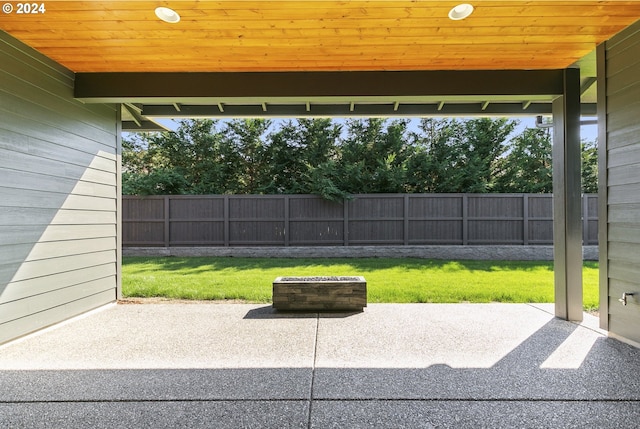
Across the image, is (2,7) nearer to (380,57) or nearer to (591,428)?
(380,57)

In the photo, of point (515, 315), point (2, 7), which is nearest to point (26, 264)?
point (2, 7)

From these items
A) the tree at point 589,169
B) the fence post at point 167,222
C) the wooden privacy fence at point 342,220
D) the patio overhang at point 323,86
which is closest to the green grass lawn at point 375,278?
the fence post at point 167,222

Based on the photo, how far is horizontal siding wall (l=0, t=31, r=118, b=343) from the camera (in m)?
3.31

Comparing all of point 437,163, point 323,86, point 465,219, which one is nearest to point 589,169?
point 437,163

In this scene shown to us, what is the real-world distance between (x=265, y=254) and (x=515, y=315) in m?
6.11

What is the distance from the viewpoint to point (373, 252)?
907cm

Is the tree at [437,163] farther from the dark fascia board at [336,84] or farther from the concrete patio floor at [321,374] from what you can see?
the concrete patio floor at [321,374]

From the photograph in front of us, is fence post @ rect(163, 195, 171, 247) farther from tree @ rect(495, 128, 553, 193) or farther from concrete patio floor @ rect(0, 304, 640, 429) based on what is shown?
tree @ rect(495, 128, 553, 193)

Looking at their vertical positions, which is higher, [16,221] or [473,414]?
[16,221]

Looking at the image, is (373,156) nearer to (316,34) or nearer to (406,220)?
(406,220)

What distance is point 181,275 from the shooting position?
688 cm

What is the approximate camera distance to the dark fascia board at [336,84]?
4027 millimetres

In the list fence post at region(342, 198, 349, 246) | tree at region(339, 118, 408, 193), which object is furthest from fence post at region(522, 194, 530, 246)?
fence post at region(342, 198, 349, 246)

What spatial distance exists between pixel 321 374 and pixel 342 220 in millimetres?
6970
